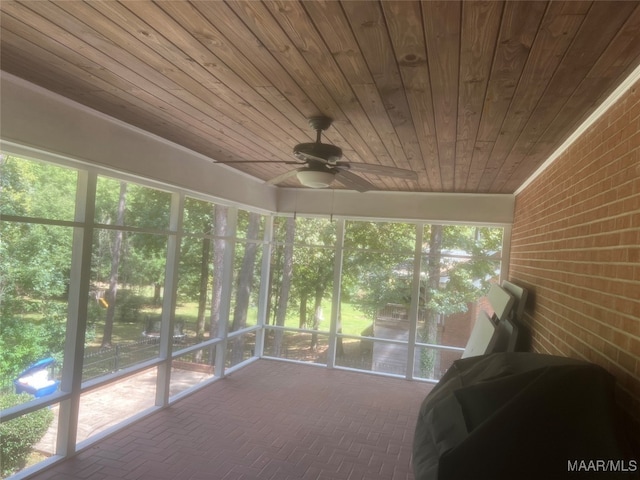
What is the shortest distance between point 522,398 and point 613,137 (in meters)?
1.42

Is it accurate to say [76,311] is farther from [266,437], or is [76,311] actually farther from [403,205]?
[403,205]

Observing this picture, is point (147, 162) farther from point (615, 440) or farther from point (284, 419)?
point (615, 440)

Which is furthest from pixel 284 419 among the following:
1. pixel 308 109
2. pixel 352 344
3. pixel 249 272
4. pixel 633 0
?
pixel 633 0

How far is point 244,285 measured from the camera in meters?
6.65

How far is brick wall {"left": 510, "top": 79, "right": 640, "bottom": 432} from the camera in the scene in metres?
1.65

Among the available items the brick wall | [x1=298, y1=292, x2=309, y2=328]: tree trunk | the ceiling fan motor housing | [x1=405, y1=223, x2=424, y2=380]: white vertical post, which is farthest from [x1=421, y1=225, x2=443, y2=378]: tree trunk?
the ceiling fan motor housing

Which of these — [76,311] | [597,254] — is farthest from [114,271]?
[597,254]

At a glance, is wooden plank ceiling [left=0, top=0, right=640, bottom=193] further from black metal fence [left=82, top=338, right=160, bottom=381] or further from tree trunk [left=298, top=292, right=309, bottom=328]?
tree trunk [left=298, top=292, right=309, bottom=328]

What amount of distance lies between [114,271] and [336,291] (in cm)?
353

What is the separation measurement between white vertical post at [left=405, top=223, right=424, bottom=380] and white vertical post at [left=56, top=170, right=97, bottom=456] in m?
4.42

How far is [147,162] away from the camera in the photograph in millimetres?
3809

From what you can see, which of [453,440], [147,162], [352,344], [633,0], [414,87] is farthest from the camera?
[352,344]

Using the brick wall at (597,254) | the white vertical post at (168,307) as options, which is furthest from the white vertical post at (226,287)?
the brick wall at (597,254)

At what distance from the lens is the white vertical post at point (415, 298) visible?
244 inches
